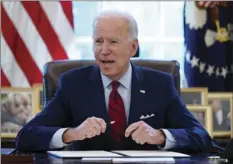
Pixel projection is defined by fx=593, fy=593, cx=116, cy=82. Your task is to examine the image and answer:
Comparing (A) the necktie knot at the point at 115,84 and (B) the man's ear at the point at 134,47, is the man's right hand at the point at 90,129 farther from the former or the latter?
(B) the man's ear at the point at 134,47

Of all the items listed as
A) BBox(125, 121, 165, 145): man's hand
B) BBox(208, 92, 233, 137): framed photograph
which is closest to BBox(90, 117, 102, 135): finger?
BBox(125, 121, 165, 145): man's hand

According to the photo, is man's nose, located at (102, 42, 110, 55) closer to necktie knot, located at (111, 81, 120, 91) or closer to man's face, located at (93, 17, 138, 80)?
man's face, located at (93, 17, 138, 80)

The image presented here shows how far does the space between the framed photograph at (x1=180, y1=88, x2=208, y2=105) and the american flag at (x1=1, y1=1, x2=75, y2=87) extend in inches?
36.2

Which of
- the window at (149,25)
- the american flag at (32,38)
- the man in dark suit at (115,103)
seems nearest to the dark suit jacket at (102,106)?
the man in dark suit at (115,103)

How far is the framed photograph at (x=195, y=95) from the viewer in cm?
442

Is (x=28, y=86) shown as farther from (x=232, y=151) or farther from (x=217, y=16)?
(x=232, y=151)

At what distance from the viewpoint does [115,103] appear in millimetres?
2789

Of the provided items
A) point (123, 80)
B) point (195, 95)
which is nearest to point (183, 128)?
point (123, 80)

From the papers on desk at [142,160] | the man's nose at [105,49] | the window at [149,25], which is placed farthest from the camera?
the window at [149,25]

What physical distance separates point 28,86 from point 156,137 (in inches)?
85.5

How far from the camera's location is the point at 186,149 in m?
2.58

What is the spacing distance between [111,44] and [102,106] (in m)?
0.29

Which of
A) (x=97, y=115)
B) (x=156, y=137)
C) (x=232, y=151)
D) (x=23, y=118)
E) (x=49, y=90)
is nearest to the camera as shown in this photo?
(x=232, y=151)

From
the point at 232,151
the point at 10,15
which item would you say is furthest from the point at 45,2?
the point at 232,151
